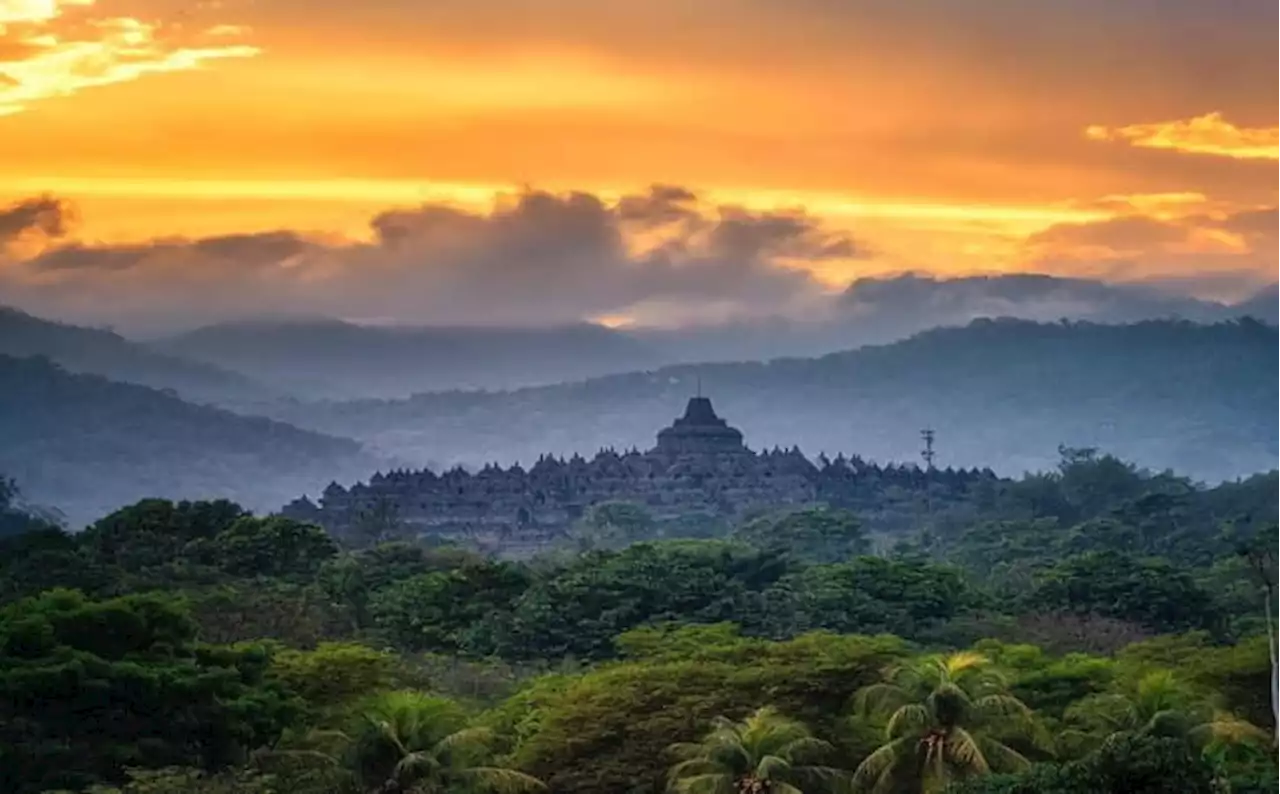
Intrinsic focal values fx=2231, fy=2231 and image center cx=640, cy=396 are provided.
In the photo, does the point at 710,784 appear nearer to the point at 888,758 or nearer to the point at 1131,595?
the point at 888,758

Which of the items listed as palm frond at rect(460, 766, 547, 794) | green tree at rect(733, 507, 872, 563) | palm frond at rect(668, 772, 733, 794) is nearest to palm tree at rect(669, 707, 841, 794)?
palm frond at rect(668, 772, 733, 794)

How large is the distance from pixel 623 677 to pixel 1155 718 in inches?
413

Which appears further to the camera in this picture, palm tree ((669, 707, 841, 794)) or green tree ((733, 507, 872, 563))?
green tree ((733, 507, 872, 563))

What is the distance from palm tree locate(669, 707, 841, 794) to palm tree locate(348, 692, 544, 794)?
10.4ft

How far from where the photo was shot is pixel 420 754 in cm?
3466

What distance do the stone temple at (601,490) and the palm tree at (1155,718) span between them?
8263 cm

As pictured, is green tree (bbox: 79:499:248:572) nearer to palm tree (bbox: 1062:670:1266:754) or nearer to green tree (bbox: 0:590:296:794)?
green tree (bbox: 0:590:296:794)

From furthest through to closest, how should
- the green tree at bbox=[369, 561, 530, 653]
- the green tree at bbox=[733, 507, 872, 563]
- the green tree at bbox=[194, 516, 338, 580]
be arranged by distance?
the green tree at bbox=[733, 507, 872, 563] < the green tree at bbox=[194, 516, 338, 580] < the green tree at bbox=[369, 561, 530, 653]

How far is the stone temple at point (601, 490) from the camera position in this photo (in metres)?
126

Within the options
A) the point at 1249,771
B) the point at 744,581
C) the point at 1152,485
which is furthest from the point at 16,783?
the point at 1152,485

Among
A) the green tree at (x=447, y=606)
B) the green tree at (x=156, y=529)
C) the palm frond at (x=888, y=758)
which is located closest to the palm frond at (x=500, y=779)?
the palm frond at (x=888, y=758)

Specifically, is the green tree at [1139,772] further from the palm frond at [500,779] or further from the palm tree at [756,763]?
the palm frond at [500,779]

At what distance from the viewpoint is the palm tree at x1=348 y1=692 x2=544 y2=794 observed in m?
34.5

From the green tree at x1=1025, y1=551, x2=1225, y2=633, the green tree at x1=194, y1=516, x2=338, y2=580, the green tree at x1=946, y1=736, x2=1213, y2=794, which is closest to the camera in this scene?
the green tree at x1=946, y1=736, x2=1213, y2=794
